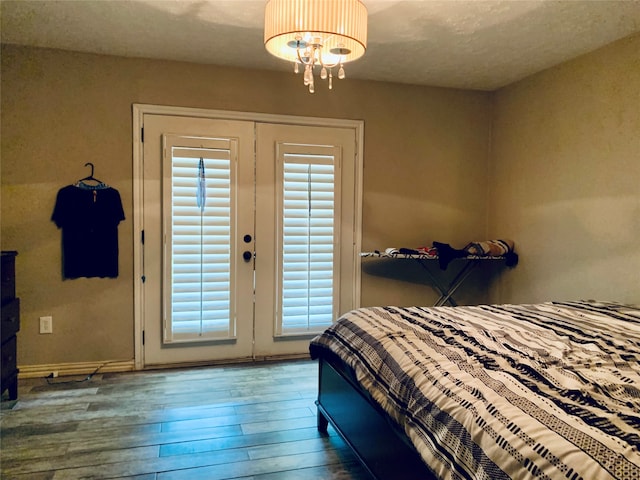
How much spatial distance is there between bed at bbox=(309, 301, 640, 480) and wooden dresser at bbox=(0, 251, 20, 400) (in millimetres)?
1840

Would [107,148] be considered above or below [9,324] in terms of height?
above

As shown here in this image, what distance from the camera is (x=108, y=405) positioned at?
2793 millimetres

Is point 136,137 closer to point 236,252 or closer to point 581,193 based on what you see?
point 236,252

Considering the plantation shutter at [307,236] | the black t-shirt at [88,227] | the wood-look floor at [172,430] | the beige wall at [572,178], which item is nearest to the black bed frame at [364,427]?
the wood-look floor at [172,430]

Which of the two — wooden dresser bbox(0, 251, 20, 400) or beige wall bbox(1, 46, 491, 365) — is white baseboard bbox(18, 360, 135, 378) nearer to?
beige wall bbox(1, 46, 491, 365)

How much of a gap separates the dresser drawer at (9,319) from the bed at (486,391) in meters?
1.83

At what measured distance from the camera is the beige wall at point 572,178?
9.46ft

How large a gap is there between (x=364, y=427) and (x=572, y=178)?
8.01 ft

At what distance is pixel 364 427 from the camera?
75.0 inches

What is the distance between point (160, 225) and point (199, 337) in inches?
35.5

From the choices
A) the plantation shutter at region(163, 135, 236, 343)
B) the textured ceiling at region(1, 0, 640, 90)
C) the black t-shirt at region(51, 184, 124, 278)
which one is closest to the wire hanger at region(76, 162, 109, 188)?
the black t-shirt at region(51, 184, 124, 278)

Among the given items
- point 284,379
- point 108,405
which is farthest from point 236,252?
point 108,405

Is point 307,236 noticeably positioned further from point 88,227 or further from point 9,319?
point 9,319

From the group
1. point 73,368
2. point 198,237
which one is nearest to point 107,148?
point 198,237
